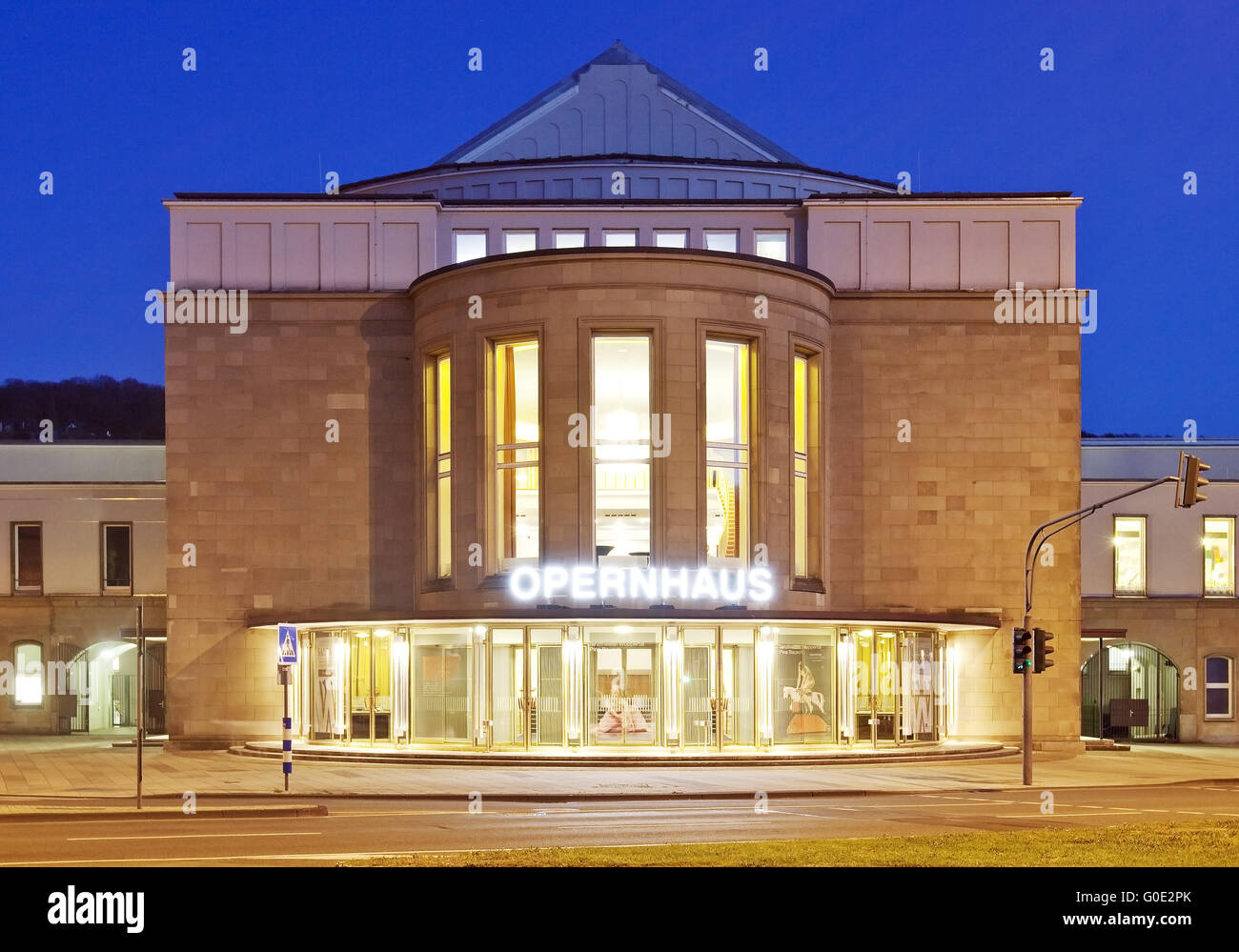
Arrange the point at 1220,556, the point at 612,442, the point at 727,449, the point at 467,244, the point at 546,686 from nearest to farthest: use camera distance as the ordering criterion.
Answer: the point at 546,686 → the point at 612,442 → the point at 727,449 → the point at 467,244 → the point at 1220,556

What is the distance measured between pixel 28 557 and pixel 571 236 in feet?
80.3

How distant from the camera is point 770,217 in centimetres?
4441

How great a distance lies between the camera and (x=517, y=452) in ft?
134

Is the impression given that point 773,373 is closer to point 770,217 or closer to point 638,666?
point 770,217

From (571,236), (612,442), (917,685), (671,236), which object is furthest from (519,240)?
(917,685)

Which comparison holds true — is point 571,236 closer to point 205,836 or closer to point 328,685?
point 328,685

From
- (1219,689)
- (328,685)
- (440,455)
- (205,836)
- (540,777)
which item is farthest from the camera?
(1219,689)

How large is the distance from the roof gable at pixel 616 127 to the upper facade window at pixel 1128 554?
58.2ft

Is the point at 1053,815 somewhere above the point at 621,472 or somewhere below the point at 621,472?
below

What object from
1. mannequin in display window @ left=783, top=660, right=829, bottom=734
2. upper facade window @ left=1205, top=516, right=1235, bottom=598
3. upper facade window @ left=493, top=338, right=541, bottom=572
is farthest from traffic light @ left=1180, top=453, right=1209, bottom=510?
upper facade window @ left=1205, top=516, right=1235, bottom=598

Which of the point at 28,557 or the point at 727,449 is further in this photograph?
the point at 28,557

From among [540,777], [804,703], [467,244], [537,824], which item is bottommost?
[540,777]

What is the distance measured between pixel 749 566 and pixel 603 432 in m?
5.37
